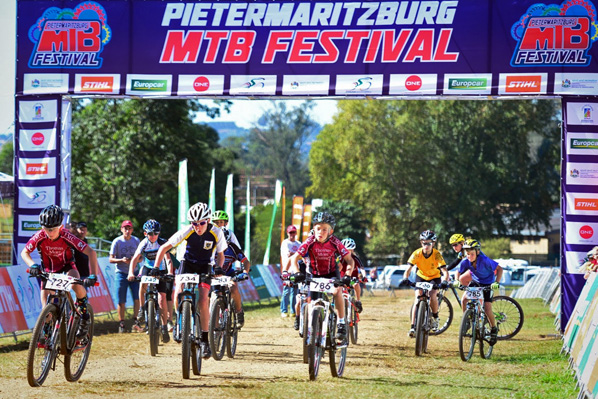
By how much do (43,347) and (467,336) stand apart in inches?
243

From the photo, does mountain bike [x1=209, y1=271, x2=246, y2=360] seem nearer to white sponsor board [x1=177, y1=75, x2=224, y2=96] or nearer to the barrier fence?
the barrier fence

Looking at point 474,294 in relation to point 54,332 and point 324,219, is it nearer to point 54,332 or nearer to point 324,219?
point 324,219

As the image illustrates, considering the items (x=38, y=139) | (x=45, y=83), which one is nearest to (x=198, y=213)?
(x=38, y=139)

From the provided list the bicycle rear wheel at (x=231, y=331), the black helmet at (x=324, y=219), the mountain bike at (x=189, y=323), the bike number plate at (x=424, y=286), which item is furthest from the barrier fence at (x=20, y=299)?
the bike number plate at (x=424, y=286)

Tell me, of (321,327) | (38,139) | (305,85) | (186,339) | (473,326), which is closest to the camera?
(186,339)

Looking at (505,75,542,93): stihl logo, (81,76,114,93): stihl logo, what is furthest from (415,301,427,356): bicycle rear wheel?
(81,76,114,93): stihl logo

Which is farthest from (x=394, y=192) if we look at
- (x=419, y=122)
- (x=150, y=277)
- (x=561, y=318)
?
(x=150, y=277)

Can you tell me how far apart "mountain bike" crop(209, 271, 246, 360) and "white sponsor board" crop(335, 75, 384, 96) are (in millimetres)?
5635

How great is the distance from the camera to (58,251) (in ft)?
32.5

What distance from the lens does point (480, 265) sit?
1362 centimetres

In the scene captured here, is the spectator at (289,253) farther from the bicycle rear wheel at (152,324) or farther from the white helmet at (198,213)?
the white helmet at (198,213)

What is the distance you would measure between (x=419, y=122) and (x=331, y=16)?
3950 centimetres

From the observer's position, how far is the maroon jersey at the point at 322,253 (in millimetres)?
10945

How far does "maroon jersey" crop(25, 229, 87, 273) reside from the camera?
988 cm
